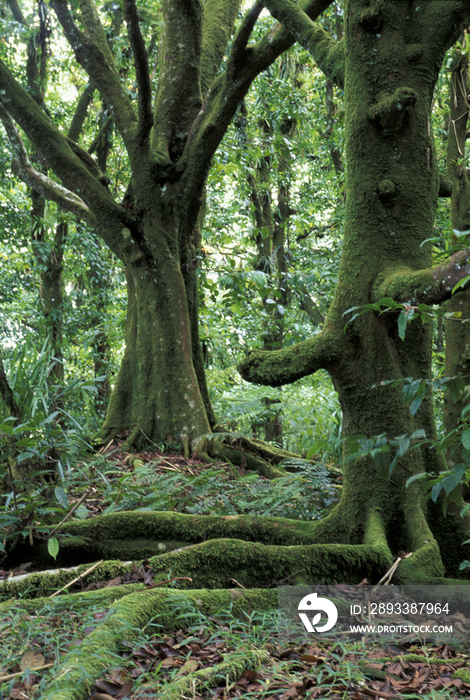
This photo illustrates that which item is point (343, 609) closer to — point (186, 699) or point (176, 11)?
point (186, 699)

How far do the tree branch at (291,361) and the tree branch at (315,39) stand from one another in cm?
216

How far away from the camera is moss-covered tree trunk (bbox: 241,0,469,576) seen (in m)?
2.98

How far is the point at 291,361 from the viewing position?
296 cm

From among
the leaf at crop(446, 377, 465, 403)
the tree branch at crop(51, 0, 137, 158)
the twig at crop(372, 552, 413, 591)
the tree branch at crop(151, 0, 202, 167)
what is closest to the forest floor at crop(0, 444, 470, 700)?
the twig at crop(372, 552, 413, 591)

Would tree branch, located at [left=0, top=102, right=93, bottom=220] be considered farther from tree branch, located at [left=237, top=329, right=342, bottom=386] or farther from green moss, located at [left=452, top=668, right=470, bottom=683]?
green moss, located at [left=452, top=668, right=470, bottom=683]

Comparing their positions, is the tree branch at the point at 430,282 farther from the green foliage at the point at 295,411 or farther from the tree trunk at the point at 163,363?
the tree trunk at the point at 163,363

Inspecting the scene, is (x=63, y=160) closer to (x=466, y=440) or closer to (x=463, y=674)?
(x=466, y=440)

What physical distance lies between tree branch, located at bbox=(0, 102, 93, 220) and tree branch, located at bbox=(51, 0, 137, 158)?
4.35 ft

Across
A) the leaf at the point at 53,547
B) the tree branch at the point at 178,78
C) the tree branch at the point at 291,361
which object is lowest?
the leaf at the point at 53,547

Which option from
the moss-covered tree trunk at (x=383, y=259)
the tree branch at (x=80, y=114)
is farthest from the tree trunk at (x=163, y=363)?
the tree branch at (x=80, y=114)

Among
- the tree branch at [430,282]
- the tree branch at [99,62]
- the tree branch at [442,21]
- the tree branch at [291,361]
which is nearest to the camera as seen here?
the tree branch at [430,282]

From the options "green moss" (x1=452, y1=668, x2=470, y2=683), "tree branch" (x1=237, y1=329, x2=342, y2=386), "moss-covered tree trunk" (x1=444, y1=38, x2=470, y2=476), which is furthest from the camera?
"moss-covered tree trunk" (x1=444, y1=38, x2=470, y2=476)

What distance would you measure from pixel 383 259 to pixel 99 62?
462 cm

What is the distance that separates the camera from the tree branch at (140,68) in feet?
14.3
